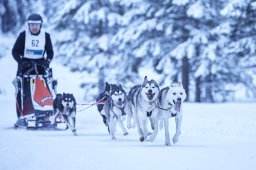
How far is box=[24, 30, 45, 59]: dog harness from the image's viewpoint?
1274cm

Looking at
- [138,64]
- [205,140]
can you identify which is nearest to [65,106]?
[205,140]

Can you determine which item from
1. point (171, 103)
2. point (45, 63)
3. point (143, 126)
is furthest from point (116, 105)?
point (45, 63)

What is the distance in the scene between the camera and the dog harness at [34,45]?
1274 centimetres

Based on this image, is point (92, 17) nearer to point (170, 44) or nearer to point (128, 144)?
point (170, 44)

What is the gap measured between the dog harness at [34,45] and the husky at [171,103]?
4.26 m

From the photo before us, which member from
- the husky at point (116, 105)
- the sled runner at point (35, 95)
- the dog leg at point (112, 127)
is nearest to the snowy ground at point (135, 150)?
the dog leg at point (112, 127)

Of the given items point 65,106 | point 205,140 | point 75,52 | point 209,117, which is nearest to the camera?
point 205,140

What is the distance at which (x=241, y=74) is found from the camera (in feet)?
78.4

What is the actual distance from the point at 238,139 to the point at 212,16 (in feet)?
43.2

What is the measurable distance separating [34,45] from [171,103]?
466cm

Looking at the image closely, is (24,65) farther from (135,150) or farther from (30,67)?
(135,150)

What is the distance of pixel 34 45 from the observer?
41.9 feet

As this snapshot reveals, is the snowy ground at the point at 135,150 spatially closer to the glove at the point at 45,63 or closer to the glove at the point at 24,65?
the glove at the point at 24,65

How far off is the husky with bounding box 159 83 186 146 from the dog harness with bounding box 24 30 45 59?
4.26 meters
